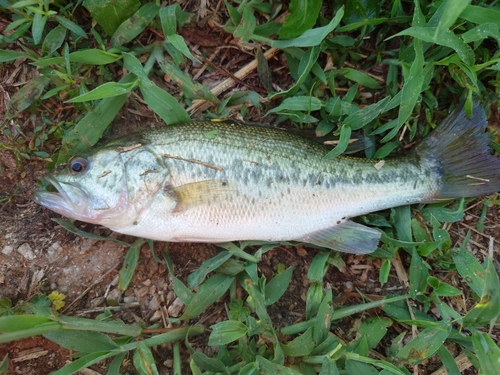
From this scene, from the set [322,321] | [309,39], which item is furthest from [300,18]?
[322,321]

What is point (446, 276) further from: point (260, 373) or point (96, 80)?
point (96, 80)

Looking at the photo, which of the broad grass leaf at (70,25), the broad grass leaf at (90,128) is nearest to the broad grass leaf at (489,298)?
the broad grass leaf at (90,128)

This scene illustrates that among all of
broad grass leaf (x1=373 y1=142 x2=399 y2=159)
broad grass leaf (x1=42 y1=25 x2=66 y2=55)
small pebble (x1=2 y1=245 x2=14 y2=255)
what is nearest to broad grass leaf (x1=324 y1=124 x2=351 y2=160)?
broad grass leaf (x1=373 y1=142 x2=399 y2=159)

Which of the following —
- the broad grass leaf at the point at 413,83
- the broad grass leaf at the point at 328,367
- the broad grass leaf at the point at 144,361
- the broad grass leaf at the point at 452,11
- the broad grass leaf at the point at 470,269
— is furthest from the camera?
the broad grass leaf at the point at 470,269

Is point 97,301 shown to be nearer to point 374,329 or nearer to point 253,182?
point 253,182

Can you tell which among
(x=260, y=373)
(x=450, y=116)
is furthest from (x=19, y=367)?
(x=450, y=116)

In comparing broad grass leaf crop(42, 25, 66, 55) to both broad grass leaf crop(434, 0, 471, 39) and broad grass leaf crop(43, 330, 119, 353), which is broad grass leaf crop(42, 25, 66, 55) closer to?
broad grass leaf crop(43, 330, 119, 353)

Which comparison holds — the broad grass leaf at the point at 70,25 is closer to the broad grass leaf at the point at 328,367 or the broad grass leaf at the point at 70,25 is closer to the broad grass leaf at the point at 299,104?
the broad grass leaf at the point at 299,104

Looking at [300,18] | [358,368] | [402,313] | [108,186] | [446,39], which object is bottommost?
[358,368]
